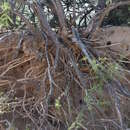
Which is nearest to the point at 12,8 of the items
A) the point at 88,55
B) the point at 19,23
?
the point at 19,23

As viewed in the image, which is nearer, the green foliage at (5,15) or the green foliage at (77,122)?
the green foliage at (77,122)

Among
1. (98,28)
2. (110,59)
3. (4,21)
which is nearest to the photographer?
(4,21)

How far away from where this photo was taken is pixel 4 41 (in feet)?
9.30

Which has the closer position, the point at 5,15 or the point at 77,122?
the point at 77,122

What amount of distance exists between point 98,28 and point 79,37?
215 mm

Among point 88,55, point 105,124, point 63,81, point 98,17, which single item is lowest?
point 105,124

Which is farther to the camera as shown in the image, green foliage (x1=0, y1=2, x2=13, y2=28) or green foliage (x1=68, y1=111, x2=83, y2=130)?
green foliage (x1=0, y1=2, x2=13, y2=28)

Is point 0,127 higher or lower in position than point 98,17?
lower

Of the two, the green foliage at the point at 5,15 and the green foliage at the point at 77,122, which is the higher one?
the green foliage at the point at 5,15

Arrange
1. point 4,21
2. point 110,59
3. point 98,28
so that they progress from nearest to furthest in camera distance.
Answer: point 4,21 → point 110,59 → point 98,28

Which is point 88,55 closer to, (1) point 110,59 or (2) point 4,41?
(1) point 110,59

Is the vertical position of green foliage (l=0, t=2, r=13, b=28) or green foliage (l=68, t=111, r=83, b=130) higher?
green foliage (l=0, t=2, r=13, b=28)

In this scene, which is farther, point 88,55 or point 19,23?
point 19,23

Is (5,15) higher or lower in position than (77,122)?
higher
